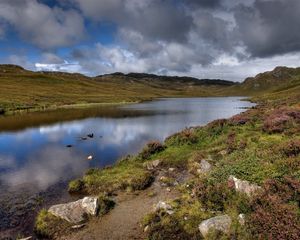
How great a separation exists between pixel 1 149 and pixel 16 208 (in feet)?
68.3

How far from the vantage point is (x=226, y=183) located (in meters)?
15.1

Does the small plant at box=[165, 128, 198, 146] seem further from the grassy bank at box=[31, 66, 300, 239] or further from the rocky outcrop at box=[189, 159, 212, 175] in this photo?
the rocky outcrop at box=[189, 159, 212, 175]

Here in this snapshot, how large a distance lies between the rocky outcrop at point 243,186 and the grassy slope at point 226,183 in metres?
0.29

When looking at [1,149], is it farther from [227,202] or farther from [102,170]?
[227,202]

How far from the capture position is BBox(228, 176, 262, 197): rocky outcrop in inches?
535

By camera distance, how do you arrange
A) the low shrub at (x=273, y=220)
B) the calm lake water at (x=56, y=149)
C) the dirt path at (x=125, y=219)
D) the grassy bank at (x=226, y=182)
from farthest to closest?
1. the calm lake water at (x=56, y=149)
2. the dirt path at (x=125, y=219)
3. the grassy bank at (x=226, y=182)
4. the low shrub at (x=273, y=220)

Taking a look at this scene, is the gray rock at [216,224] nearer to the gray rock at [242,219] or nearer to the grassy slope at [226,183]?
the grassy slope at [226,183]

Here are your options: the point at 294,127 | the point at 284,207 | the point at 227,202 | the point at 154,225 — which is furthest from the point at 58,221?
the point at 294,127

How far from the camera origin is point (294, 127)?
24.5 metres

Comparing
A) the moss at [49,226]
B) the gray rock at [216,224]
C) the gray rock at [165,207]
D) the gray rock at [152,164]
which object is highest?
the gray rock at [216,224]

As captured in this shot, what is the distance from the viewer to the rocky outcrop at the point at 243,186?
13.6 meters

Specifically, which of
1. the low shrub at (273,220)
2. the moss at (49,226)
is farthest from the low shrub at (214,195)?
the moss at (49,226)

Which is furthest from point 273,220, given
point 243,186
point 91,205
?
point 91,205

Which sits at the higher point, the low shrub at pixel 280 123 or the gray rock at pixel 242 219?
the low shrub at pixel 280 123
